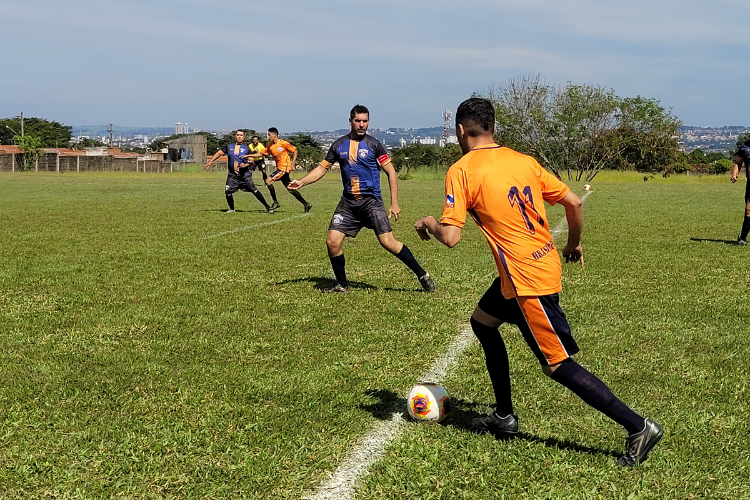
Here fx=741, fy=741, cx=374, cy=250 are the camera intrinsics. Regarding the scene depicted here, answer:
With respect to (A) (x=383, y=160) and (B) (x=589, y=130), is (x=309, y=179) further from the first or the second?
(B) (x=589, y=130)

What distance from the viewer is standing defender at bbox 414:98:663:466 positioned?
11.3 feet

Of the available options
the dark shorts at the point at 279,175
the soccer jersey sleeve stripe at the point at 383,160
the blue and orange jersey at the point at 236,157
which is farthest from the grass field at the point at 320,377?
the blue and orange jersey at the point at 236,157

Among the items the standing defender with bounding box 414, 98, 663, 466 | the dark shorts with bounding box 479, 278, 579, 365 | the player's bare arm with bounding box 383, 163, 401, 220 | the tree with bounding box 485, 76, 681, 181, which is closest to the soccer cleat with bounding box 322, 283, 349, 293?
the player's bare arm with bounding box 383, 163, 401, 220

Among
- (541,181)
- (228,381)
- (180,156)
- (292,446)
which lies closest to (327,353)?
(228,381)

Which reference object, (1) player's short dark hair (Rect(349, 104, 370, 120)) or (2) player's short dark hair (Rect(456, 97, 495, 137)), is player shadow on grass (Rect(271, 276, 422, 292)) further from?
(2) player's short dark hair (Rect(456, 97, 495, 137))

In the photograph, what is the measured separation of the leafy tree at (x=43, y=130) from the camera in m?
115

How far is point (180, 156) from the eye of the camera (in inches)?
4055

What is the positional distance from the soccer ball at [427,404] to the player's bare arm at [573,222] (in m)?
1.04

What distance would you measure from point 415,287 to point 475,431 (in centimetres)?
426

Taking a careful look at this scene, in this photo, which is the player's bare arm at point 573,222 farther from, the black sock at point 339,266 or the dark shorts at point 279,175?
the dark shorts at point 279,175

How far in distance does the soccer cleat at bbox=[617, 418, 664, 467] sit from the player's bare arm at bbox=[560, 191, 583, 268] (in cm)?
92

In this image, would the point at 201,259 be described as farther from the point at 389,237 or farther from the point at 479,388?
the point at 479,388

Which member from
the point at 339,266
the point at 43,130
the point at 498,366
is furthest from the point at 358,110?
the point at 43,130

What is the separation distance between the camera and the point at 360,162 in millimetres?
7918
